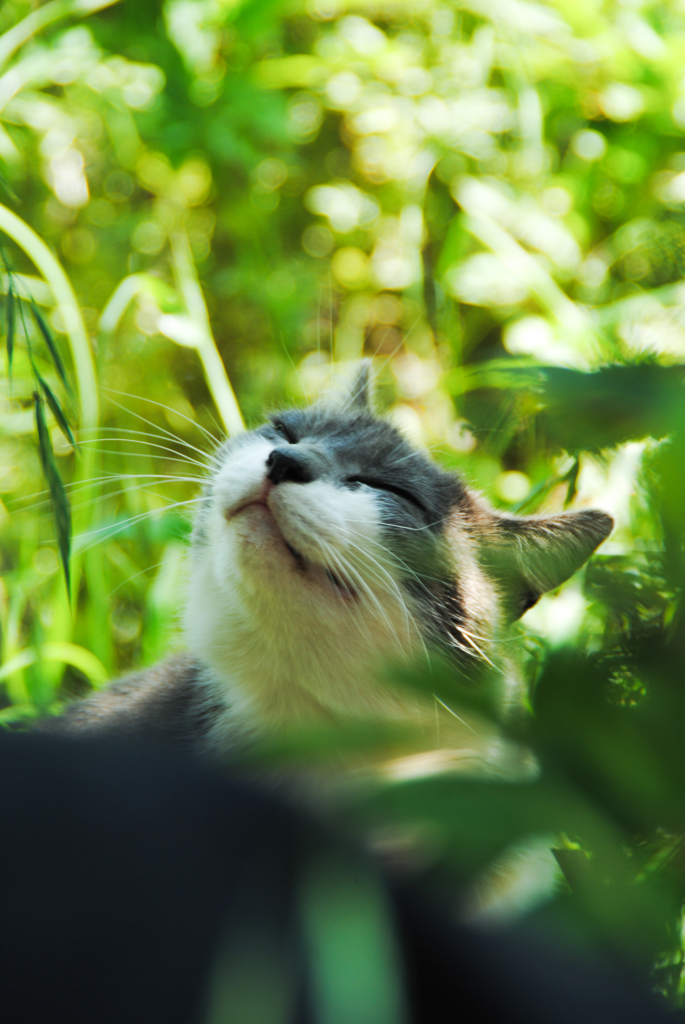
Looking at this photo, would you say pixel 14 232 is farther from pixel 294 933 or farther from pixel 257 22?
pixel 294 933

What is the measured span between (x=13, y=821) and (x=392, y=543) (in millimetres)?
540

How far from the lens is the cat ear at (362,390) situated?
123 cm

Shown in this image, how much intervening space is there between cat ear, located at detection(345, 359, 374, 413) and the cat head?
0.29m

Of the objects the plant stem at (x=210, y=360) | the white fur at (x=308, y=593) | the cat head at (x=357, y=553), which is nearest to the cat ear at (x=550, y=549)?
the cat head at (x=357, y=553)

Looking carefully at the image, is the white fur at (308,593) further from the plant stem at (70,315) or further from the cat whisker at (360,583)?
the plant stem at (70,315)

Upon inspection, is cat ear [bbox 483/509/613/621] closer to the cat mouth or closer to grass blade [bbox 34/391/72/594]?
the cat mouth

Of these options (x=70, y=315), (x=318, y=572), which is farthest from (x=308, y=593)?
(x=70, y=315)

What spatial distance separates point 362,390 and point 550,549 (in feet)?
1.85

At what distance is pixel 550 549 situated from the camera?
2.55 ft

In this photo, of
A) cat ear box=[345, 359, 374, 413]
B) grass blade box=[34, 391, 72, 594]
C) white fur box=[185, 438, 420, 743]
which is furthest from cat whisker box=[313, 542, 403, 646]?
cat ear box=[345, 359, 374, 413]

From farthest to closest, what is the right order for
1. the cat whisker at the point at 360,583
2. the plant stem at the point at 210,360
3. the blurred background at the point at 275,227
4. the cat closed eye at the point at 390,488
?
the plant stem at the point at 210,360 < the blurred background at the point at 275,227 < the cat closed eye at the point at 390,488 < the cat whisker at the point at 360,583

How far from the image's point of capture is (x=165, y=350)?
6.39 feet

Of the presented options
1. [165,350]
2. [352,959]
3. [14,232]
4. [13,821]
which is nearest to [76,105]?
[165,350]

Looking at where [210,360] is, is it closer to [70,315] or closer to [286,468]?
[70,315]
